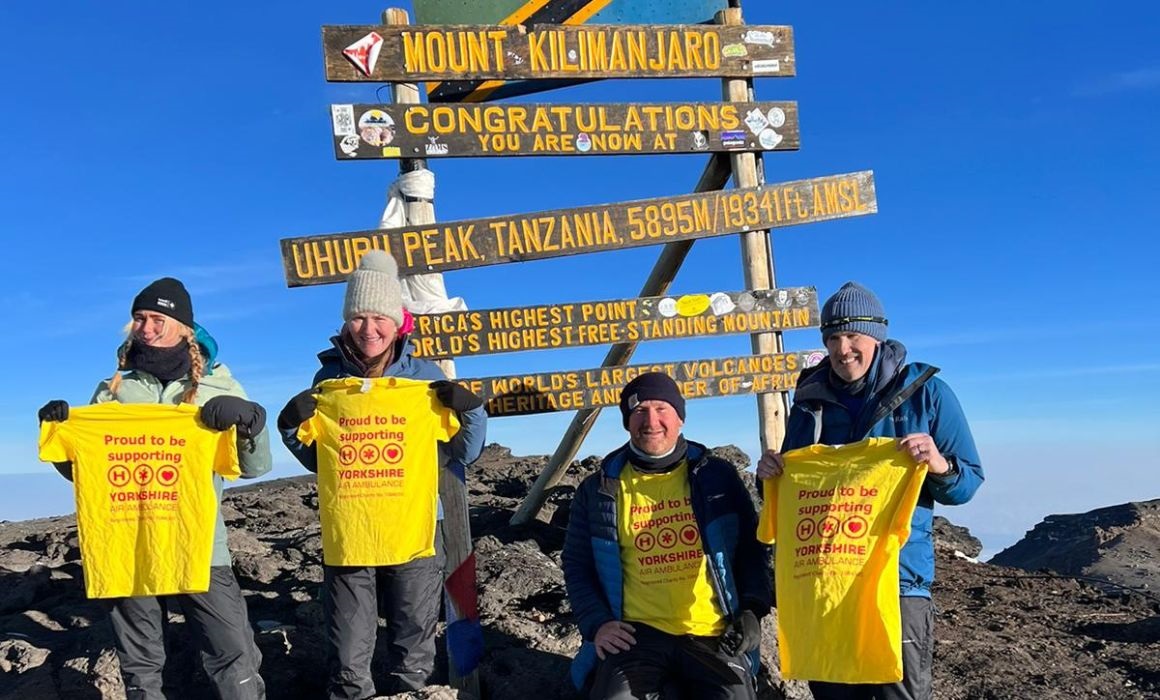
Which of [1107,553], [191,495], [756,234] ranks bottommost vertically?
[1107,553]

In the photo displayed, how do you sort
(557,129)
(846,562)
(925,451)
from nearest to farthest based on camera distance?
(925,451) → (846,562) → (557,129)

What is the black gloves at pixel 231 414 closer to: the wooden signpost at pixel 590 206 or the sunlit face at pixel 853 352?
the wooden signpost at pixel 590 206

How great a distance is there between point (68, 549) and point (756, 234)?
24.3 feet

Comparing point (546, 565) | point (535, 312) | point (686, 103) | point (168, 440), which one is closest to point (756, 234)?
point (686, 103)

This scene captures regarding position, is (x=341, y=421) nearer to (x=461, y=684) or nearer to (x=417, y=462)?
(x=417, y=462)

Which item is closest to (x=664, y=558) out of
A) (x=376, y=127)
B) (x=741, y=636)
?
(x=741, y=636)

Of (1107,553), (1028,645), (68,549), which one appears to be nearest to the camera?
(1028,645)

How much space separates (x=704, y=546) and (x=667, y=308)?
258cm

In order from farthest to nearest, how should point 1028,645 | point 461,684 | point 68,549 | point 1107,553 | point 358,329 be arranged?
point 1107,553 → point 68,549 → point 1028,645 → point 461,684 → point 358,329

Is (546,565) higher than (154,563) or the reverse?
the reverse

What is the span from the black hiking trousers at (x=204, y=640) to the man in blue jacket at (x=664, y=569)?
63.9 inches

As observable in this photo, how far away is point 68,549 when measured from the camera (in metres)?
8.62

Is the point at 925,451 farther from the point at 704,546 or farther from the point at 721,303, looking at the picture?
the point at 721,303

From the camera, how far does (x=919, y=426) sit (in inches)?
143
